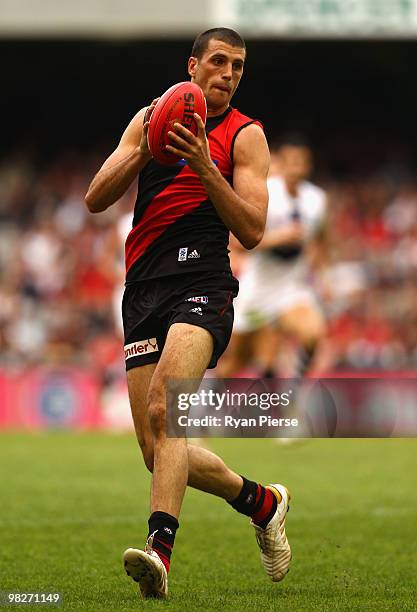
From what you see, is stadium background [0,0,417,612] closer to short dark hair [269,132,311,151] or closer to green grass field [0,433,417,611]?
green grass field [0,433,417,611]

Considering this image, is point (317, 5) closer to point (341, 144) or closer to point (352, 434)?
point (341, 144)

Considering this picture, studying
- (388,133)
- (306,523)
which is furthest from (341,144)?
(306,523)

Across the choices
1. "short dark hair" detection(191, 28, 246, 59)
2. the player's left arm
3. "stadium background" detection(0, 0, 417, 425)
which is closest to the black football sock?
the player's left arm

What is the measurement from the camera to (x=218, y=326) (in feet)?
17.8

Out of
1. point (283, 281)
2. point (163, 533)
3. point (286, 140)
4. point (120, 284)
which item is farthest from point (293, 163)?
point (286, 140)

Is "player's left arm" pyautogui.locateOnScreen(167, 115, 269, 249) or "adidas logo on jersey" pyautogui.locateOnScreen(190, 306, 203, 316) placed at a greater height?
"player's left arm" pyautogui.locateOnScreen(167, 115, 269, 249)

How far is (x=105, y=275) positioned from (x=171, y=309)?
1565 centimetres

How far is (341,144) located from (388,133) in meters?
0.96

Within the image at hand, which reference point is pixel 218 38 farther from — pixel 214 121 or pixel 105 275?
pixel 105 275

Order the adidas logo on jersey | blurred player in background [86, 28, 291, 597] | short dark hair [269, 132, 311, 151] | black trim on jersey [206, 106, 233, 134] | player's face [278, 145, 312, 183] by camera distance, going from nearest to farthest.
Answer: blurred player in background [86, 28, 291, 597] → the adidas logo on jersey → black trim on jersey [206, 106, 233, 134] → player's face [278, 145, 312, 183] → short dark hair [269, 132, 311, 151]

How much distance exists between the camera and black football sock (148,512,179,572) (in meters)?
5.03

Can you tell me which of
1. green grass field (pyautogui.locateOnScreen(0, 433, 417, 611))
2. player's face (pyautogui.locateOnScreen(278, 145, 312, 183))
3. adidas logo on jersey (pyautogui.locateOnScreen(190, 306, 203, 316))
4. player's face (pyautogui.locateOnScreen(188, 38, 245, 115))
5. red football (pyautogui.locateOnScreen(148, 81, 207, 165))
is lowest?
green grass field (pyautogui.locateOnScreen(0, 433, 417, 611))

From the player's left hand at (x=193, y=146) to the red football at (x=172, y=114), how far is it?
0.10 ft

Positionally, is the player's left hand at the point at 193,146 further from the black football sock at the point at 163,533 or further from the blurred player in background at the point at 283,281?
the blurred player in background at the point at 283,281
